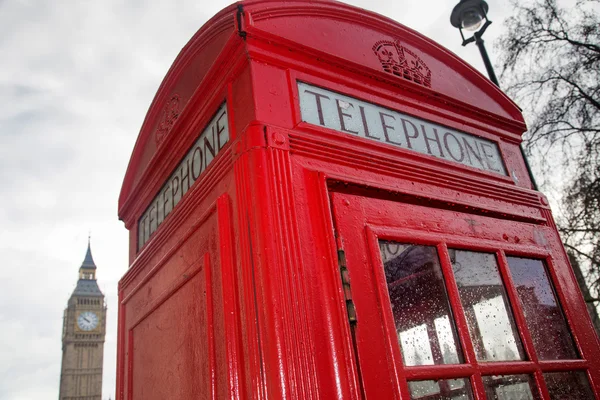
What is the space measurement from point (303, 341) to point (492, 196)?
132cm

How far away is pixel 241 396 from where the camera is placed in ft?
4.51

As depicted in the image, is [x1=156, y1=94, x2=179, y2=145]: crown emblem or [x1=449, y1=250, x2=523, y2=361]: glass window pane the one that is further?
[x1=156, y1=94, x2=179, y2=145]: crown emblem

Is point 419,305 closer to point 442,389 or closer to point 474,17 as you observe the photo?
point 442,389

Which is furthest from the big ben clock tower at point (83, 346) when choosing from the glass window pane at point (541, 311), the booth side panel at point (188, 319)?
the glass window pane at point (541, 311)

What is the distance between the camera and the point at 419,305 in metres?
1.64

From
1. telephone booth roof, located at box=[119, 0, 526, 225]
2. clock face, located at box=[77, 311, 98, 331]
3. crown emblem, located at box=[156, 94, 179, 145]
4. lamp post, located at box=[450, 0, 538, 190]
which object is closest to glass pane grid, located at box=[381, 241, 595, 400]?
telephone booth roof, located at box=[119, 0, 526, 225]

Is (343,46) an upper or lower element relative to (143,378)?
upper

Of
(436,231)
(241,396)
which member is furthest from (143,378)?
(436,231)

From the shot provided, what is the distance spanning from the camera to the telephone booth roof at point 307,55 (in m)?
1.89

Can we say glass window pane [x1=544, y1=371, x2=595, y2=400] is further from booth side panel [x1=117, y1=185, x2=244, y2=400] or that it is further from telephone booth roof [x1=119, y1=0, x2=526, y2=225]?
telephone booth roof [x1=119, y1=0, x2=526, y2=225]

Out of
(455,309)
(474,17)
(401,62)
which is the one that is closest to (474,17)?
(474,17)

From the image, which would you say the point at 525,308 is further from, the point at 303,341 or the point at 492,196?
the point at 303,341

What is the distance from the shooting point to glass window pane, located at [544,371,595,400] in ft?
5.82

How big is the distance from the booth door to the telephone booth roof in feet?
2.22
